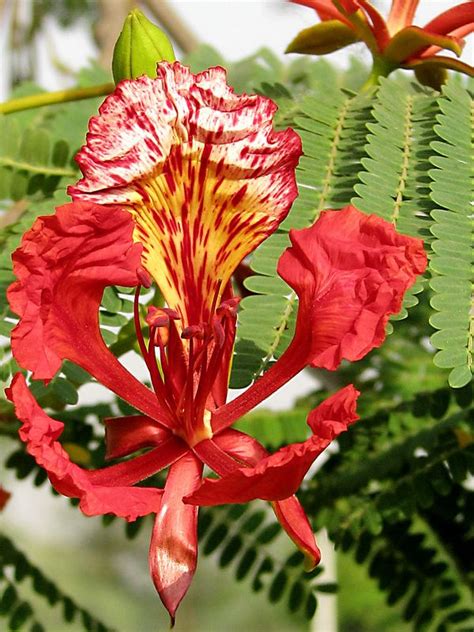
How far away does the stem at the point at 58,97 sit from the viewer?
4.15 feet

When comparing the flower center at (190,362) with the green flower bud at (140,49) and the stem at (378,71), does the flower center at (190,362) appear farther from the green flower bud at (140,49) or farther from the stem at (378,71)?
the stem at (378,71)

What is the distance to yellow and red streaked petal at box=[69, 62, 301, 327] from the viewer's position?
0.85m

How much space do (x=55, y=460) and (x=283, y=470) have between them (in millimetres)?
161

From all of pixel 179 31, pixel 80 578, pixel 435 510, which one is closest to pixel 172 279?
pixel 435 510

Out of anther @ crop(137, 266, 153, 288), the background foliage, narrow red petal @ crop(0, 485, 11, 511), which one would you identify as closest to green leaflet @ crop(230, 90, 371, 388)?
the background foliage

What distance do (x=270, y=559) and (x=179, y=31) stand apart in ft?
4.84

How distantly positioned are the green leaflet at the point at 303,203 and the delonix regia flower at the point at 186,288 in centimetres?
3

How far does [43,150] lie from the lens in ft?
4.28

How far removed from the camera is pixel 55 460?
2.50 ft

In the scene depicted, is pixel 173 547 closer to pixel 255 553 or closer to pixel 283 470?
pixel 283 470

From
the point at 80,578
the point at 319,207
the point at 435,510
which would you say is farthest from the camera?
the point at 80,578

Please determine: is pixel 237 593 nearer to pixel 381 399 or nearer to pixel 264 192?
pixel 381 399

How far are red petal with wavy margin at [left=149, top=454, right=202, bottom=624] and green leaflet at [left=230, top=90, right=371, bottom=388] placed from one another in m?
0.14

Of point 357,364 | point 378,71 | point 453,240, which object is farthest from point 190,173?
point 357,364
